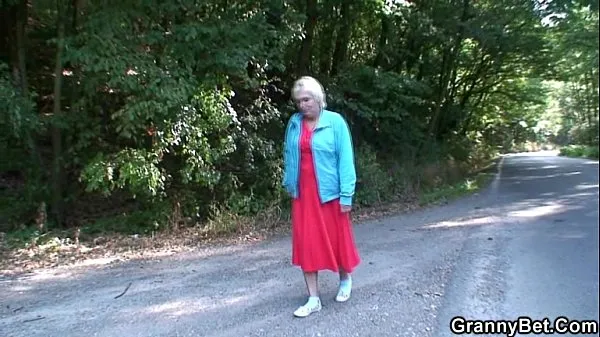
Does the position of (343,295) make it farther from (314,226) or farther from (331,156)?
(331,156)

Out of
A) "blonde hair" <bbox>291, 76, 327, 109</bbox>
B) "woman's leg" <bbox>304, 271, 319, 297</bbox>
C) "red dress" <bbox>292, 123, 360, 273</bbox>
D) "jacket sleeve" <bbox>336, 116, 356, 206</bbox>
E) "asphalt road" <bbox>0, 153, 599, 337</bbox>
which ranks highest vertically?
"blonde hair" <bbox>291, 76, 327, 109</bbox>

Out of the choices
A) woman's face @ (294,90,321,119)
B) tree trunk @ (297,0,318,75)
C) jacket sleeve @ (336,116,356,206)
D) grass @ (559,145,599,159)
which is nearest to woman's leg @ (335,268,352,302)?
jacket sleeve @ (336,116,356,206)

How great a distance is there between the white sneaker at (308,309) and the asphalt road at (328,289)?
5 cm

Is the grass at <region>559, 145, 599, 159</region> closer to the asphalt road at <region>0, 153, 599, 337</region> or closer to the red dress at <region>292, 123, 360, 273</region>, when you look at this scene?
the asphalt road at <region>0, 153, 599, 337</region>

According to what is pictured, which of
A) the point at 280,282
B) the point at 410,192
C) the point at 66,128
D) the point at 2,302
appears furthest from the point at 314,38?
the point at 2,302

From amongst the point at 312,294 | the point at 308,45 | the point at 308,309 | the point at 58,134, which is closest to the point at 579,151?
the point at 308,45

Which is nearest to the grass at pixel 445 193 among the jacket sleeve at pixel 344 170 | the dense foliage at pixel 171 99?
the dense foliage at pixel 171 99

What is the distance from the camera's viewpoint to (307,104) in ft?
13.1

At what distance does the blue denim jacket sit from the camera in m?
4.06

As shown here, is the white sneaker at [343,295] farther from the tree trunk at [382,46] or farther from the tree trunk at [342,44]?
the tree trunk at [382,46]

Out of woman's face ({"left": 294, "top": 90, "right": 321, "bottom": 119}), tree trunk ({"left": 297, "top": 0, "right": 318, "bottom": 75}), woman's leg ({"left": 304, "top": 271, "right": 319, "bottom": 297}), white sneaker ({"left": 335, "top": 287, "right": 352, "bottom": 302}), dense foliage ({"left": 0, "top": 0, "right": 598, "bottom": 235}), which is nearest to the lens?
woman's face ({"left": 294, "top": 90, "right": 321, "bottom": 119})

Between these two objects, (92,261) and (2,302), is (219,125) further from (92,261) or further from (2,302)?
(2,302)

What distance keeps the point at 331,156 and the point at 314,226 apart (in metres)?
0.57

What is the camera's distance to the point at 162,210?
836cm
